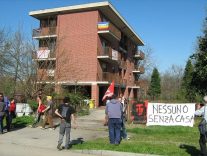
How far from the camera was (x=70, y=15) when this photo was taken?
141ft

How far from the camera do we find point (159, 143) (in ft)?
42.9

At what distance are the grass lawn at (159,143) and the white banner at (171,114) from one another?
43.0 inches

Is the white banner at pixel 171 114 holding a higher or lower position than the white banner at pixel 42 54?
lower

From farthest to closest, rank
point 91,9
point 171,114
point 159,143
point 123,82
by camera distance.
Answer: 1. point 123,82
2. point 91,9
3. point 171,114
4. point 159,143

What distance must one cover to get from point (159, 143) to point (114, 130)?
175cm

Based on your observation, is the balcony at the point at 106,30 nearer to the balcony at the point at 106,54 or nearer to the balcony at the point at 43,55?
the balcony at the point at 106,54

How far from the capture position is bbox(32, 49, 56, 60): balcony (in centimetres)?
2927

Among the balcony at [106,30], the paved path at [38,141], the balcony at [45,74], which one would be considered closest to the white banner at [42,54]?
the balcony at [45,74]

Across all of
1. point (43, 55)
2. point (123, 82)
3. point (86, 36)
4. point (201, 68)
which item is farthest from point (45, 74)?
point (123, 82)

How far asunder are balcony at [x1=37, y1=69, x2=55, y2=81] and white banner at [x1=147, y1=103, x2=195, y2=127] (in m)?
11.3

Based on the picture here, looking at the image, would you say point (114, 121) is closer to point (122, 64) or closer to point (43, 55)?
point (43, 55)

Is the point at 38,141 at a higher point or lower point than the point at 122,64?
lower

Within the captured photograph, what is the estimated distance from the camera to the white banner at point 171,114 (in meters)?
18.9

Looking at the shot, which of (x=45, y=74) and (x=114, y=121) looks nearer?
(x=114, y=121)
